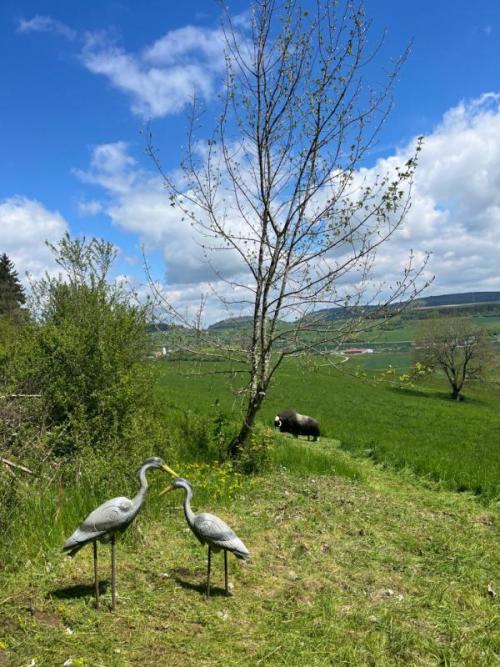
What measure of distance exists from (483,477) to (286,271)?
659 centimetres

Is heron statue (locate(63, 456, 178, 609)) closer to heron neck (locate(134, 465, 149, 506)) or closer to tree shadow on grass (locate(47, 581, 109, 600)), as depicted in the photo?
heron neck (locate(134, 465, 149, 506))

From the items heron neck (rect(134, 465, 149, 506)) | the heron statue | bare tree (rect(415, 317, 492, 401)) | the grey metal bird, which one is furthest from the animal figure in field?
bare tree (rect(415, 317, 492, 401))

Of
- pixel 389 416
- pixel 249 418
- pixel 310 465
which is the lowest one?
pixel 389 416

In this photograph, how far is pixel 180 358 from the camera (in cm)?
1100

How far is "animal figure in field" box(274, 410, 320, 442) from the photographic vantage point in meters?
20.1

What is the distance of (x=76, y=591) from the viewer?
16.9ft

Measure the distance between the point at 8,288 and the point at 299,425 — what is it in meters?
38.0

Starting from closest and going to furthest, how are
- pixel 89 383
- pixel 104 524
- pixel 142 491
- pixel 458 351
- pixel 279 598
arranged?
pixel 104 524 < pixel 142 491 < pixel 279 598 < pixel 89 383 < pixel 458 351

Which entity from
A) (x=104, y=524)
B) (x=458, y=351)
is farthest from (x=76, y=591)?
(x=458, y=351)

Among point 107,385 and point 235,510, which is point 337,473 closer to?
point 235,510

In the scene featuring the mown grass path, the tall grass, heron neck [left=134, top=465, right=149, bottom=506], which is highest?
heron neck [left=134, top=465, right=149, bottom=506]

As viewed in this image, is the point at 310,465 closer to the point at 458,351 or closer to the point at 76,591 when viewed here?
the point at 76,591

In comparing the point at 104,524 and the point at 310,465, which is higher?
the point at 104,524

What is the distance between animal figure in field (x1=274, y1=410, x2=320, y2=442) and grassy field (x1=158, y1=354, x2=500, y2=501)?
1.09 metres
